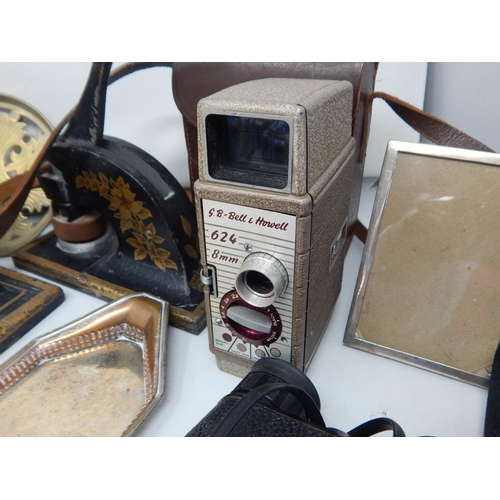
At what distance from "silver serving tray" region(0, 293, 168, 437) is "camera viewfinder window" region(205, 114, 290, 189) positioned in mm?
299

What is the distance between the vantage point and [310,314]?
1.85 ft

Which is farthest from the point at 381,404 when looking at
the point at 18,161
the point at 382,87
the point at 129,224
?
the point at 18,161

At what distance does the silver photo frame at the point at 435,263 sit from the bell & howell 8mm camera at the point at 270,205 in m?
0.09

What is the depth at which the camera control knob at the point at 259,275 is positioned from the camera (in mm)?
482

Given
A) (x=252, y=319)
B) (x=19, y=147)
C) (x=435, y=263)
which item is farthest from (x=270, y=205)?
(x=19, y=147)

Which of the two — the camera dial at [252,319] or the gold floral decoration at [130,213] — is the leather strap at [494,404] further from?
the gold floral decoration at [130,213]

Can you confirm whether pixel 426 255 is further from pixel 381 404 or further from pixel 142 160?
pixel 142 160

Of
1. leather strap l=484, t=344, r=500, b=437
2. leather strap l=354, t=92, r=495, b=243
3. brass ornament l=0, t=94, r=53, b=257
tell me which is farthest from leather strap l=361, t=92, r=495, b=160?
brass ornament l=0, t=94, r=53, b=257

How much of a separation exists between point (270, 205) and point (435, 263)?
29 cm

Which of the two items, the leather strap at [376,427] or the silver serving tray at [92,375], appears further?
the silver serving tray at [92,375]

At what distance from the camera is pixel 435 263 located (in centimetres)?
60

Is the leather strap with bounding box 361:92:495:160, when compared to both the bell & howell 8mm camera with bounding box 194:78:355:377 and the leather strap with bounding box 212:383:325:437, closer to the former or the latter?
the bell & howell 8mm camera with bounding box 194:78:355:377

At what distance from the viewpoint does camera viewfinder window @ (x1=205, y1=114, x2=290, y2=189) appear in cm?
45

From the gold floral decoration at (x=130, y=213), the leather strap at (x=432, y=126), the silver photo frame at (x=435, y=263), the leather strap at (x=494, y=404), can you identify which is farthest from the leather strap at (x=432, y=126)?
the gold floral decoration at (x=130, y=213)
